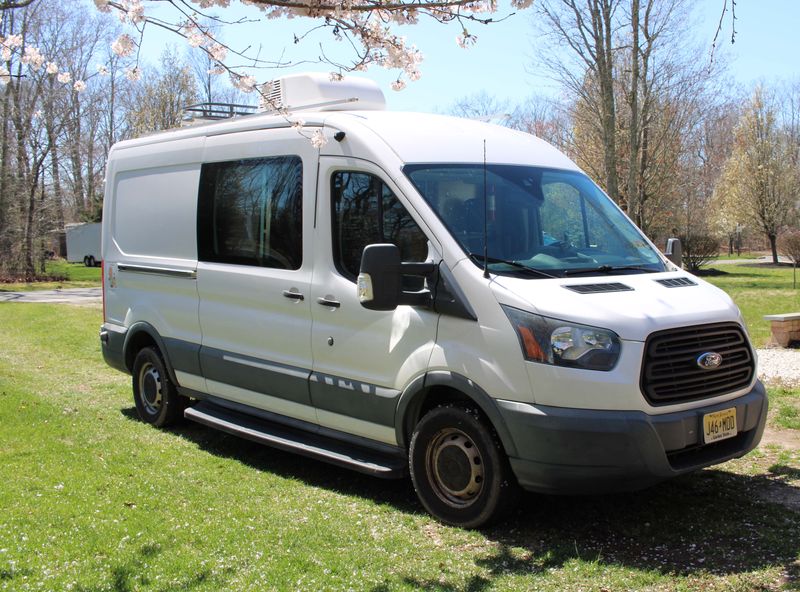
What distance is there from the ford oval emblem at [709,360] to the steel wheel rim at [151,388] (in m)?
5.07

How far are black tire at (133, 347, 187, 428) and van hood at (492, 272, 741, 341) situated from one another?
4128 millimetres

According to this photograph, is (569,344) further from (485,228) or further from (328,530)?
(328,530)

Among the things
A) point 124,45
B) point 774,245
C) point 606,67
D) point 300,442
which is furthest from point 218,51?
point 774,245

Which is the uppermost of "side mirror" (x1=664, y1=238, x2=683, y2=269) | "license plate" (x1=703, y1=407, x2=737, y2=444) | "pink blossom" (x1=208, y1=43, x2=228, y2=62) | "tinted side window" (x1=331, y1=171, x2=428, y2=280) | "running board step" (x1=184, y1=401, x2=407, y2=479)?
"pink blossom" (x1=208, y1=43, x2=228, y2=62)

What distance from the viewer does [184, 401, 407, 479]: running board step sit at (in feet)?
18.0

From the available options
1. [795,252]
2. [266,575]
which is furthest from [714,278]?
Answer: [266,575]

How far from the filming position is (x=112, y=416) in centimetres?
848

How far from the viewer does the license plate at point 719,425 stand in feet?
15.6

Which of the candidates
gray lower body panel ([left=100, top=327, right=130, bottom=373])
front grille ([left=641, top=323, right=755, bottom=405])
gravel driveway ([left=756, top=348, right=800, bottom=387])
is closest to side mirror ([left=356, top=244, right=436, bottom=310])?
front grille ([left=641, top=323, right=755, bottom=405])

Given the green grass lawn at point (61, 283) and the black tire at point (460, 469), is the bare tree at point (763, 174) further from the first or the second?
the black tire at point (460, 469)

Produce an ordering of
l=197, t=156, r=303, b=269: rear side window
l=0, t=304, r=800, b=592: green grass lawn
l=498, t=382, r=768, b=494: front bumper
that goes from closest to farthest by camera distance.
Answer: l=0, t=304, r=800, b=592: green grass lawn < l=498, t=382, r=768, b=494: front bumper < l=197, t=156, r=303, b=269: rear side window

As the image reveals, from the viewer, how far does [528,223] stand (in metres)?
5.44

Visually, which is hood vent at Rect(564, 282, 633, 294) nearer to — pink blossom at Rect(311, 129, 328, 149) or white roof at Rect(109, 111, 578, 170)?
white roof at Rect(109, 111, 578, 170)

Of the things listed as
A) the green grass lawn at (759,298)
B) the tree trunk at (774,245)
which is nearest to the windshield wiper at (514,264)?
the green grass lawn at (759,298)
